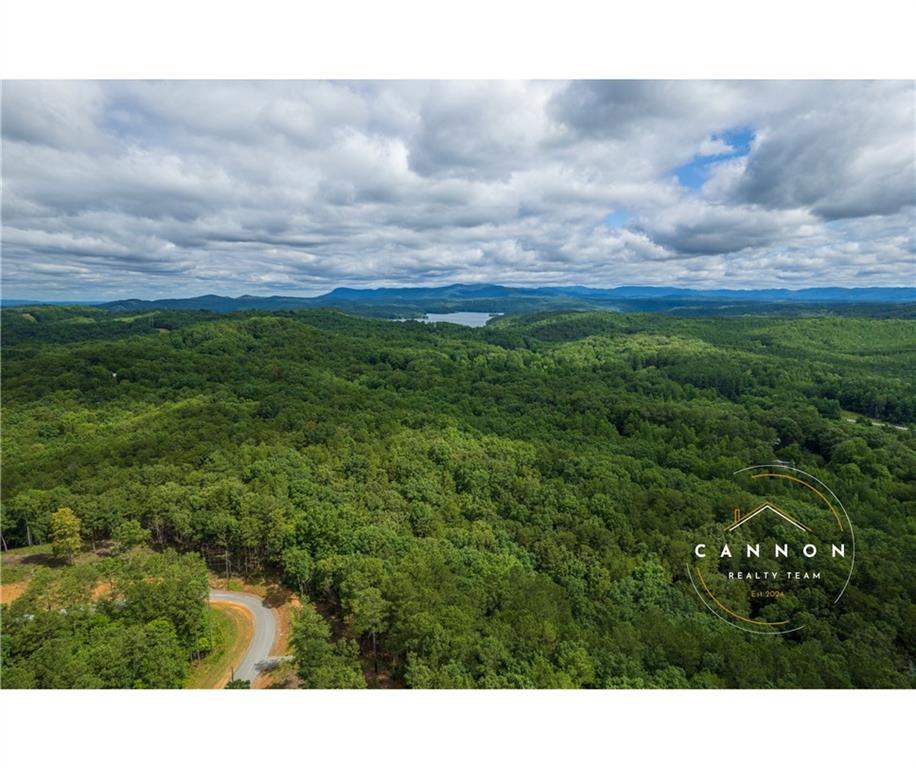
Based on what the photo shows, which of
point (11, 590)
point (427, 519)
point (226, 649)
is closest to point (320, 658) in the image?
point (226, 649)

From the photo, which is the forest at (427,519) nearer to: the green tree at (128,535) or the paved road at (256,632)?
the green tree at (128,535)

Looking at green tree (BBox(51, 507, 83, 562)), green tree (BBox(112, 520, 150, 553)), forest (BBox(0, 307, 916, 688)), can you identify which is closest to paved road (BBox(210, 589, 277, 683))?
forest (BBox(0, 307, 916, 688))

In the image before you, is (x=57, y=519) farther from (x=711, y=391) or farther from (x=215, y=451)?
(x=711, y=391)

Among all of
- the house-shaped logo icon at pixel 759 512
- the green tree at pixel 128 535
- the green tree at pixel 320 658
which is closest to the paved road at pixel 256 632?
the green tree at pixel 320 658

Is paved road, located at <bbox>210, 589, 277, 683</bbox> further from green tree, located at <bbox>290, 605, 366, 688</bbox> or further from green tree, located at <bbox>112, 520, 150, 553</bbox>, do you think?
green tree, located at <bbox>112, 520, 150, 553</bbox>

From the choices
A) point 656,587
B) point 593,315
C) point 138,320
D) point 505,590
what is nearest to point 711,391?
point 656,587

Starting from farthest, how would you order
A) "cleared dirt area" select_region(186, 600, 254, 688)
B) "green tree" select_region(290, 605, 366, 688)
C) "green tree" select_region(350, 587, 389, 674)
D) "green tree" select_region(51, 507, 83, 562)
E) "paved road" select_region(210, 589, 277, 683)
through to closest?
"green tree" select_region(51, 507, 83, 562) → "paved road" select_region(210, 589, 277, 683) → "green tree" select_region(350, 587, 389, 674) → "cleared dirt area" select_region(186, 600, 254, 688) → "green tree" select_region(290, 605, 366, 688)

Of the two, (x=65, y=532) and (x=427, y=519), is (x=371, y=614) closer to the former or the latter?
(x=427, y=519)
